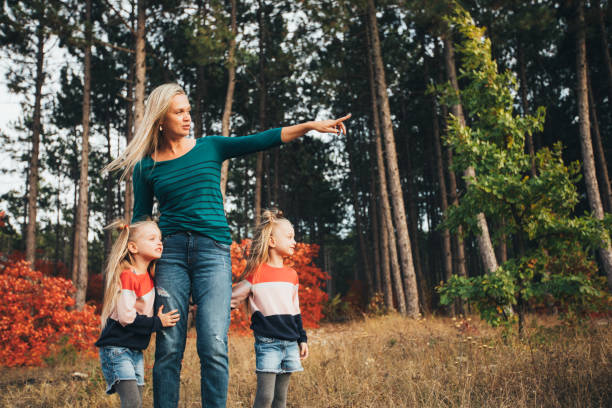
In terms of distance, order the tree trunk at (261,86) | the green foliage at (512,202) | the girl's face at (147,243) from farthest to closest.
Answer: the tree trunk at (261,86) < the green foliage at (512,202) < the girl's face at (147,243)

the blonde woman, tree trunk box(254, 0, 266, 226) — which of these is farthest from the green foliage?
tree trunk box(254, 0, 266, 226)

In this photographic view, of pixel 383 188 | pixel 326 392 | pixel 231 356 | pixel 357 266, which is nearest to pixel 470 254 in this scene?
pixel 357 266

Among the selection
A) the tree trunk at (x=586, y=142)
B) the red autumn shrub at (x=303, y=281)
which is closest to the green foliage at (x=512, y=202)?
the tree trunk at (x=586, y=142)

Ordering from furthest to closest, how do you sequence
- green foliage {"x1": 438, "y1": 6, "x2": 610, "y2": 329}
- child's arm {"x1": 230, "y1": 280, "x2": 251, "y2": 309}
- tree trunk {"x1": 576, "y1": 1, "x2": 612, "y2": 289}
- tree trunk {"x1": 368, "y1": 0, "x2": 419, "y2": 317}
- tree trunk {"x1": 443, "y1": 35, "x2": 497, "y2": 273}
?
tree trunk {"x1": 368, "y1": 0, "x2": 419, "y2": 317}, tree trunk {"x1": 576, "y1": 1, "x2": 612, "y2": 289}, tree trunk {"x1": 443, "y1": 35, "x2": 497, "y2": 273}, green foliage {"x1": 438, "y1": 6, "x2": 610, "y2": 329}, child's arm {"x1": 230, "y1": 280, "x2": 251, "y2": 309}

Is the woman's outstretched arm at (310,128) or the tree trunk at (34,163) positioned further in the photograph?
the tree trunk at (34,163)

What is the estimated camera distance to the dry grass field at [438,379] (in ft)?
11.9

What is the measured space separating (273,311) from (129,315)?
0.95m

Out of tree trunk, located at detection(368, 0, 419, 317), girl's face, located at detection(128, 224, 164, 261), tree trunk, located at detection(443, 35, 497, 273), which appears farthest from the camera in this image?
tree trunk, located at detection(368, 0, 419, 317)

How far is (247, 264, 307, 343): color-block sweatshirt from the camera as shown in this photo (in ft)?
9.66

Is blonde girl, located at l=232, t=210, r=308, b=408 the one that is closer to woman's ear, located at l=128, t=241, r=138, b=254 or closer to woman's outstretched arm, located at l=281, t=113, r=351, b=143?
woman's ear, located at l=128, t=241, r=138, b=254

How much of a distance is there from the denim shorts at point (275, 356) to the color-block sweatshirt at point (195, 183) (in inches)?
30.9

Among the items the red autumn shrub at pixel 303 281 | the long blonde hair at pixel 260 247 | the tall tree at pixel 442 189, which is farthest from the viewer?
the tall tree at pixel 442 189

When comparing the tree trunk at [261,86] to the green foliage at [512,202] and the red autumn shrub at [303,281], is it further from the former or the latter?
the green foliage at [512,202]

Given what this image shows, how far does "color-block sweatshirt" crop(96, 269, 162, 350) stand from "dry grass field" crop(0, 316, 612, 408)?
82.2 inches
